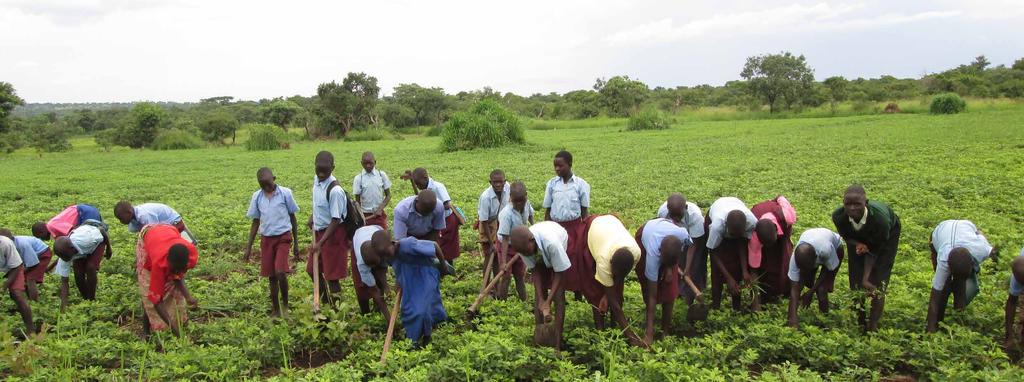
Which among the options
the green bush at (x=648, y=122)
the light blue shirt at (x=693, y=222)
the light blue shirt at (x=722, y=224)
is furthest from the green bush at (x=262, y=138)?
the light blue shirt at (x=722, y=224)

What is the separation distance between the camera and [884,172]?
13.8 m

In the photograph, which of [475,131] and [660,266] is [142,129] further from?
[660,266]

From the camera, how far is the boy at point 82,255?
6707 mm

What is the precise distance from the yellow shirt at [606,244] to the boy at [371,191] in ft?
10.1

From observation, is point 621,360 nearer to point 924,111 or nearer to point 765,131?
point 765,131

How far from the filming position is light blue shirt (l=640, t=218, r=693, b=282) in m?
5.28

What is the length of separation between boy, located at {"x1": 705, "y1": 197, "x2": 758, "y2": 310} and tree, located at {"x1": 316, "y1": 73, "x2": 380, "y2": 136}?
40.0m

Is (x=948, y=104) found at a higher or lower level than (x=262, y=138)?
higher

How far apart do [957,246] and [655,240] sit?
7.22 feet

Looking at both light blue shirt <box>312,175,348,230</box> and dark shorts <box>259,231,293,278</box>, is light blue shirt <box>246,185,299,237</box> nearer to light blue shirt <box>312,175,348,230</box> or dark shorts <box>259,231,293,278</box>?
dark shorts <box>259,231,293,278</box>

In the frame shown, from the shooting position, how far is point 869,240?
5.30 metres

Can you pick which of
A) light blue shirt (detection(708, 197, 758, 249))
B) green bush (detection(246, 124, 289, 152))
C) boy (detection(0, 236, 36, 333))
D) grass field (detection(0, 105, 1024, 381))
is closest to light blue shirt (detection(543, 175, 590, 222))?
grass field (detection(0, 105, 1024, 381))

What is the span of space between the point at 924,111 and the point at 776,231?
3789 cm

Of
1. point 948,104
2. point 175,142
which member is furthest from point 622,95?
point 175,142
